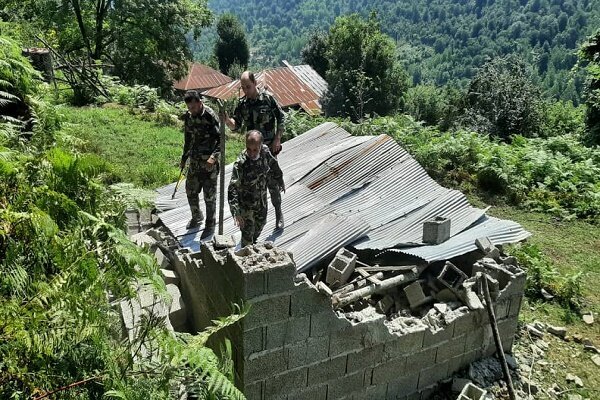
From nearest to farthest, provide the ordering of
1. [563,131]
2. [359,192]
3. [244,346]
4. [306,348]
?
1. [244,346]
2. [306,348]
3. [359,192]
4. [563,131]

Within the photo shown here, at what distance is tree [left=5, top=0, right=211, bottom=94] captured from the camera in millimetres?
23516

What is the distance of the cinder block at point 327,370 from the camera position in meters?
5.11

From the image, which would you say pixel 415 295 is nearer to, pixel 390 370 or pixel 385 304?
pixel 385 304

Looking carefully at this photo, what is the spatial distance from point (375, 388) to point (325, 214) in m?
2.80

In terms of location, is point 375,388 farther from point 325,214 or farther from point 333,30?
point 333,30

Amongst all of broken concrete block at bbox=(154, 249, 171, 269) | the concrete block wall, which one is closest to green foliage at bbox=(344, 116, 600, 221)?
the concrete block wall

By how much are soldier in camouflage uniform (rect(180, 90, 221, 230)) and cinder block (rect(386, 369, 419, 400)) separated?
11.3 ft

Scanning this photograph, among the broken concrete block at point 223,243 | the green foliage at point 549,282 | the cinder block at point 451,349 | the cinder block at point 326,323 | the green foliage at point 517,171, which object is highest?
the broken concrete block at point 223,243

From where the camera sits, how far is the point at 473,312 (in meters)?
5.79

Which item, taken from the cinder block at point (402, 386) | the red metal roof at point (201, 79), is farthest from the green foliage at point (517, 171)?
the red metal roof at point (201, 79)

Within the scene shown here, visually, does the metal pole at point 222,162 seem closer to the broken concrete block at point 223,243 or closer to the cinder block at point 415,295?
the broken concrete block at point 223,243

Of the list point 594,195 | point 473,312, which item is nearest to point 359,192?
point 473,312

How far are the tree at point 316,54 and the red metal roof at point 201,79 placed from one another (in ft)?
22.2

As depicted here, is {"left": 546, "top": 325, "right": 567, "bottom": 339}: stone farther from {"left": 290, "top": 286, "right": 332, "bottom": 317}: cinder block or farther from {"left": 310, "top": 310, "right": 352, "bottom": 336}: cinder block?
{"left": 290, "top": 286, "right": 332, "bottom": 317}: cinder block
